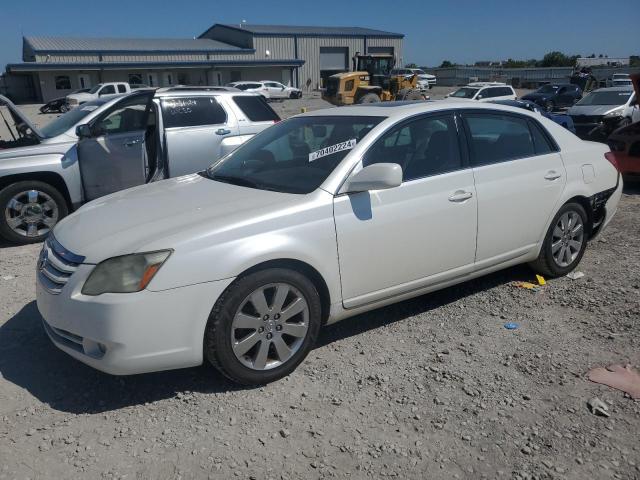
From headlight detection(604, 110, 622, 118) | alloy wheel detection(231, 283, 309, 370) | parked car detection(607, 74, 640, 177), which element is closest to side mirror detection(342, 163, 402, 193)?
alloy wheel detection(231, 283, 309, 370)

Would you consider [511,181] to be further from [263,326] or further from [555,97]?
[555,97]

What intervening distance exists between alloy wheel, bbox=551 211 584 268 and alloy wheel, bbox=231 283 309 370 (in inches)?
99.8

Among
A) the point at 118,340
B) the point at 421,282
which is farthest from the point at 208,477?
the point at 421,282

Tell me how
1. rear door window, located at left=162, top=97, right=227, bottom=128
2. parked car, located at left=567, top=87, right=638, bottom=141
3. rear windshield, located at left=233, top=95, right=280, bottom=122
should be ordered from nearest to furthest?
rear door window, located at left=162, top=97, right=227, bottom=128, rear windshield, located at left=233, top=95, right=280, bottom=122, parked car, located at left=567, top=87, right=638, bottom=141

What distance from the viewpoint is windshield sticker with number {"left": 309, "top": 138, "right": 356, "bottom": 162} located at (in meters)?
3.68

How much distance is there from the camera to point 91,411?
3.09m

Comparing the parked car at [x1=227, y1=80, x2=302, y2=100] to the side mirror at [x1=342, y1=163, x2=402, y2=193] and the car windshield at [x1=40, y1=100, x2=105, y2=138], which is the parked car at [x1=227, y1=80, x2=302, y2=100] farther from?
the side mirror at [x1=342, y1=163, x2=402, y2=193]

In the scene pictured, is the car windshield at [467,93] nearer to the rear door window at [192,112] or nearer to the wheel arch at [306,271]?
the rear door window at [192,112]

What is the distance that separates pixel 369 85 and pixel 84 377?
27.6m

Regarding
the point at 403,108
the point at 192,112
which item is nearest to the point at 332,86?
the point at 192,112

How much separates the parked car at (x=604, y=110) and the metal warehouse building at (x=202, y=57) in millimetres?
38705

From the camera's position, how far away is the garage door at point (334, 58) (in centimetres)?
5959

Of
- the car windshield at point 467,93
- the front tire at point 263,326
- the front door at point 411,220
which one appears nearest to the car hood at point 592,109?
the car windshield at point 467,93

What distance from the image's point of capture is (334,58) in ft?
199
